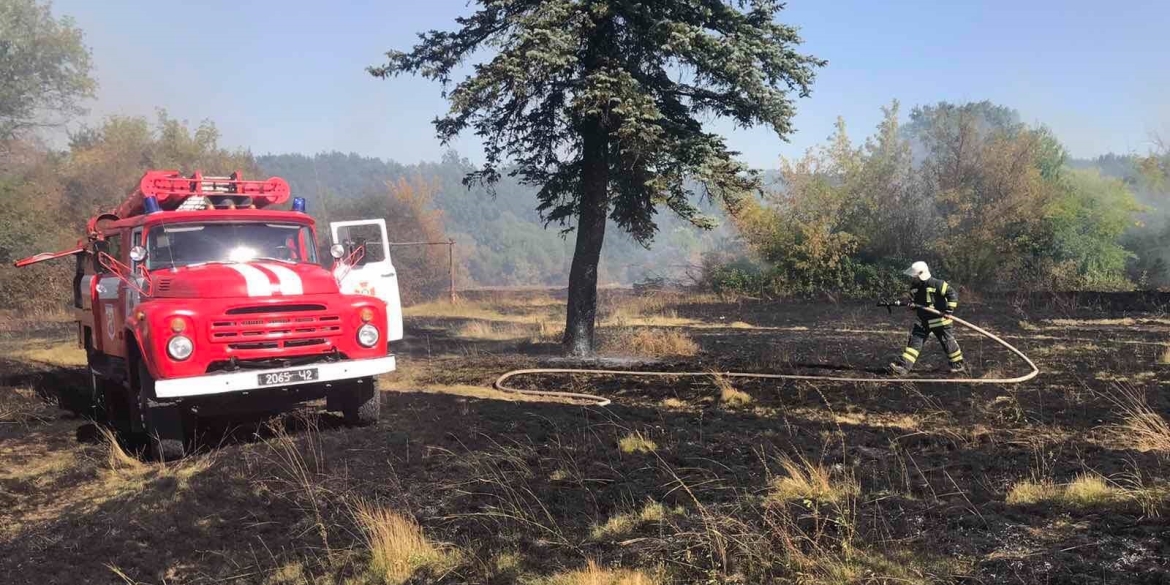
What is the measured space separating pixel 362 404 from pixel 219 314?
1.92 meters

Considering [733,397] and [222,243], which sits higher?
[222,243]

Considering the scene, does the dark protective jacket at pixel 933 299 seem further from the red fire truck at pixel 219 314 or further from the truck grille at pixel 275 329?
the truck grille at pixel 275 329

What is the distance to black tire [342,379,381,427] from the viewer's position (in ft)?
26.9

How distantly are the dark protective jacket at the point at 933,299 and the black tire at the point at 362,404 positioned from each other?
795cm

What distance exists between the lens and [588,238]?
1416 cm

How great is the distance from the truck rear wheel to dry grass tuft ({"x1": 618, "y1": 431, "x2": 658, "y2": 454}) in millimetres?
2915

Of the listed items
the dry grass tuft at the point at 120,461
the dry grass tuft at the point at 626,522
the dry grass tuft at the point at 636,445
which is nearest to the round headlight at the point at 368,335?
the dry grass tuft at the point at 120,461

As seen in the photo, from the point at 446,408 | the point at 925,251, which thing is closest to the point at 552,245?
the point at 925,251

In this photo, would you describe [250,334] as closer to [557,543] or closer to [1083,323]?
[557,543]

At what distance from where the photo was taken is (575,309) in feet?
47.1

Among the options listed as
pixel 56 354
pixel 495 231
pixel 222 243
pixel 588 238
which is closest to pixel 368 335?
pixel 222 243

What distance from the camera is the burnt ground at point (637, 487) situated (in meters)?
4.38

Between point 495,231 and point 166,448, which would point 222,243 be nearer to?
point 166,448

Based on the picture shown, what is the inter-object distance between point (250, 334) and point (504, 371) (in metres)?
5.77
